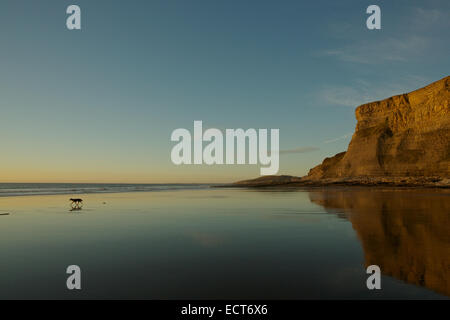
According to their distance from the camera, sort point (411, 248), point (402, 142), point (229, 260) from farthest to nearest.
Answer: point (402, 142) < point (411, 248) < point (229, 260)

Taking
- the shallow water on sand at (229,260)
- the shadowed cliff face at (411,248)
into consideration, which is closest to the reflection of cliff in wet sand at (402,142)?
the shadowed cliff face at (411,248)

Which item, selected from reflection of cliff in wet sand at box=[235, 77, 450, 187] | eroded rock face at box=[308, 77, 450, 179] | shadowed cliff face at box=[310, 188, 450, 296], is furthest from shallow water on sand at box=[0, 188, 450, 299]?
eroded rock face at box=[308, 77, 450, 179]

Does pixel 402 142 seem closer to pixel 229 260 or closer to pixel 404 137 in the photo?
pixel 404 137

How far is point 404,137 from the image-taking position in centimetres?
8138

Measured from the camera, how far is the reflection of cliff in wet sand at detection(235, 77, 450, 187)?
6975cm

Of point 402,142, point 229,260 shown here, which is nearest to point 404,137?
point 402,142

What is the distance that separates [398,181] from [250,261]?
68589 mm

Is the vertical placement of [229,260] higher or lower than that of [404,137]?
lower

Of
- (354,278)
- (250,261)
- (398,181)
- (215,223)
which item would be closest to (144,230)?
(215,223)

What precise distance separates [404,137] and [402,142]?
1.64 metres

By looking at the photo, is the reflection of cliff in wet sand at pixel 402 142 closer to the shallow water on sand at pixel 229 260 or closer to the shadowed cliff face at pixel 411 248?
the shadowed cliff face at pixel 411 248

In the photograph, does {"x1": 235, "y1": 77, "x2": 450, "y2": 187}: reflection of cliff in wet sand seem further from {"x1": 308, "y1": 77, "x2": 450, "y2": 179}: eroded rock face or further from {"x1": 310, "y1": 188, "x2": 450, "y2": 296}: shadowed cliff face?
{"x1": 310, "y1": 188, "x2": 450, "y2": 296}: shadowed cliff face
